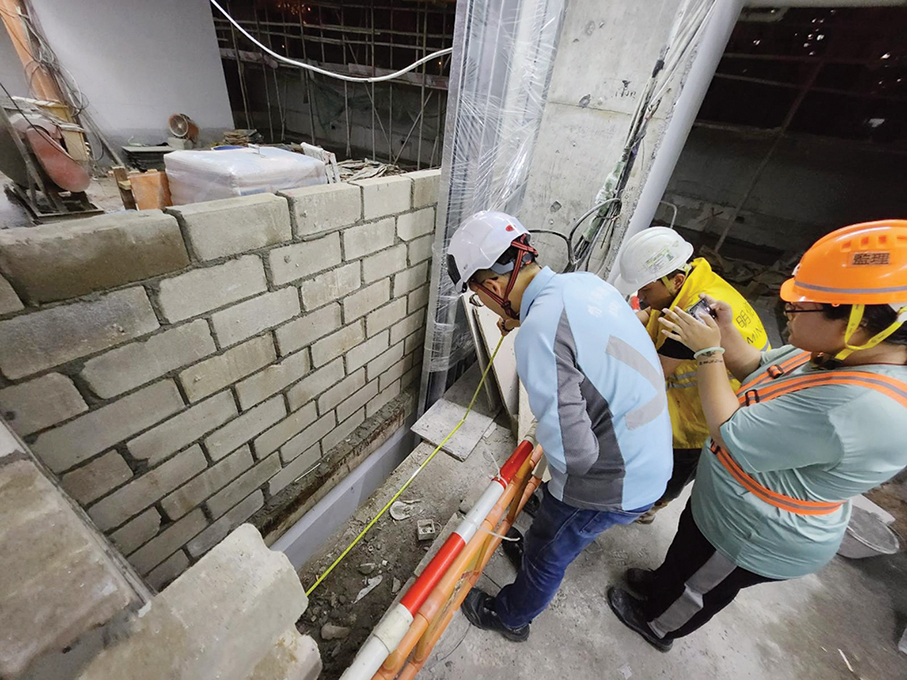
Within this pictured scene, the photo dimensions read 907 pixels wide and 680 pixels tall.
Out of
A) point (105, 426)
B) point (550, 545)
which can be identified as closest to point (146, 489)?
point (105, 426)

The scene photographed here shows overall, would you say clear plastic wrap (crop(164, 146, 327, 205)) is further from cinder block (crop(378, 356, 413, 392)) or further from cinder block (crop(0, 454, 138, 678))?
cinder block (crop(378, 356, 413, 392))

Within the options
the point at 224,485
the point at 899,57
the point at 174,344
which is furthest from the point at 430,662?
the point at 899,57

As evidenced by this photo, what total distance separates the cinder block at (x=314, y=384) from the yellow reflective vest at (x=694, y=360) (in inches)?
77.1

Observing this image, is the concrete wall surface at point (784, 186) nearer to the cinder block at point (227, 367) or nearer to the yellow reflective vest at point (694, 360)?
the yellow reflective vest at point (694, 360)

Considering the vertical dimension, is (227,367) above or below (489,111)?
below

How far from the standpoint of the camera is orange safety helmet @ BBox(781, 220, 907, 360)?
0.96 m

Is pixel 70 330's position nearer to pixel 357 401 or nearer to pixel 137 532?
pixel 137 532

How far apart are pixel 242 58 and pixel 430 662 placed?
41.6 feet

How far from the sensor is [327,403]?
8.18ft

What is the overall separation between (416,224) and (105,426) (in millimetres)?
1918

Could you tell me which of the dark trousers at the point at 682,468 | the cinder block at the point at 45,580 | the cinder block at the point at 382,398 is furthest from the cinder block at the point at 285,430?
the dark trousers at the point at 682,468

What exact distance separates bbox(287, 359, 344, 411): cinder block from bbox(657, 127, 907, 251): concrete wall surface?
840 cm

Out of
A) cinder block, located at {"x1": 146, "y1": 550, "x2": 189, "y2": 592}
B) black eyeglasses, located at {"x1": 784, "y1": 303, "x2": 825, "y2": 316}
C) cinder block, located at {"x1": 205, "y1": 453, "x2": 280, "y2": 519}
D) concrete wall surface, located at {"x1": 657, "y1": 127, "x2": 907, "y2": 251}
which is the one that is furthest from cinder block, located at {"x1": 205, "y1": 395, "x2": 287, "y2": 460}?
concrete wall surface, located at {"x1": 657, "y1": 127, "x2": 907, "y2": 251}

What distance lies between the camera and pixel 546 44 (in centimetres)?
229
